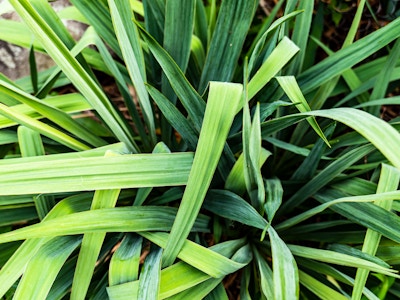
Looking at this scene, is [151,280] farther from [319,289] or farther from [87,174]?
[319,289]

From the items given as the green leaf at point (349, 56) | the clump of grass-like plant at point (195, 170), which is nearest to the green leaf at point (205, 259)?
the clump of grass-like plant at point (195, 170)

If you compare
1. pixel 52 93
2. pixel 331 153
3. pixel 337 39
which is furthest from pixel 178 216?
pixel 337 39

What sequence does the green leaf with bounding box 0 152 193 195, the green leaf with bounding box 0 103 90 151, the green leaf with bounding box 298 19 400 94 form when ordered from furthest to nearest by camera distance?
the green leaf with bounding box 298 19 400 94, the green leaf with bounding box 0 103 90 151, the green leaf with bounding box 0 152 193 195

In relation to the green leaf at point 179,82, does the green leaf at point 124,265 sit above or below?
below

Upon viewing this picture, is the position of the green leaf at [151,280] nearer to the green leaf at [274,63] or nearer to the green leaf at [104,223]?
the green leaf at [104,223]

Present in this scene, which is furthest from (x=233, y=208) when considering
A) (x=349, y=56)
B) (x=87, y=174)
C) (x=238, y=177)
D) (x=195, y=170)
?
(x=349, y=56)

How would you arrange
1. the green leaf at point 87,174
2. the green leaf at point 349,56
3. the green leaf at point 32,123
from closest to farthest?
the green leaf at point 87,174, the green leaf at point 32,123, the green leaf at point 349,56

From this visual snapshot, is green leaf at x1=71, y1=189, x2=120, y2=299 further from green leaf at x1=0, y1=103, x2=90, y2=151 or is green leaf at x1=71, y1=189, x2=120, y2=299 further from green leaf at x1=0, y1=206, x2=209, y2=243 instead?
green leaf at x1=0, y1=103, x2=90, y2=151

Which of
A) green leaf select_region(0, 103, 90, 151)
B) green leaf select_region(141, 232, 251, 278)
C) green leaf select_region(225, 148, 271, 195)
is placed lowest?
green leaf select_region(141, 232, 251, 278)

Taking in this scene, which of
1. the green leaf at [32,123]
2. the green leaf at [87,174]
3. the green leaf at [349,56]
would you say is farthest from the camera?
the green leaf at [349,56]

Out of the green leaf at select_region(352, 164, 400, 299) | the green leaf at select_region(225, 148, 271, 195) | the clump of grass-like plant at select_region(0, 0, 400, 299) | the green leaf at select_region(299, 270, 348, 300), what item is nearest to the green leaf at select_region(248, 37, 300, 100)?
the clump of grass-like plant at select_region(0, 0, 400, 299)
